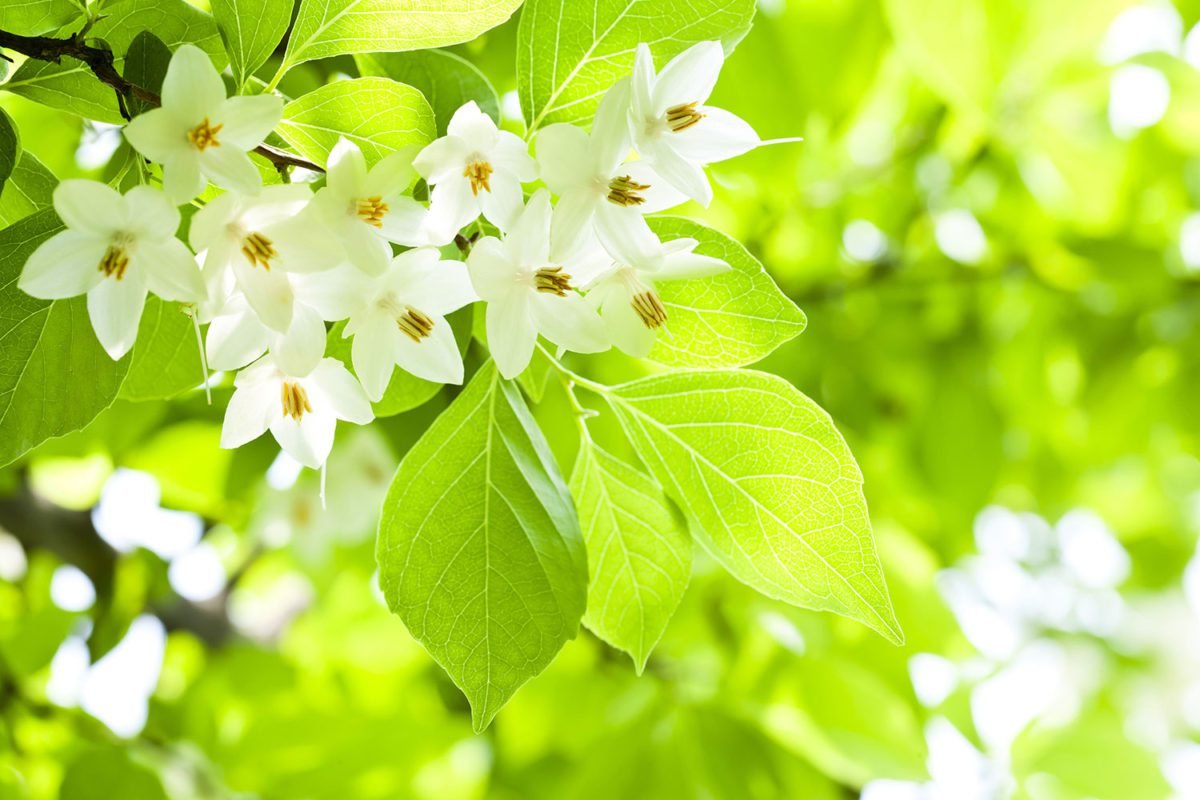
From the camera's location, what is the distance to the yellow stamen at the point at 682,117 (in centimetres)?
40

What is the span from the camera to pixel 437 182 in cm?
38

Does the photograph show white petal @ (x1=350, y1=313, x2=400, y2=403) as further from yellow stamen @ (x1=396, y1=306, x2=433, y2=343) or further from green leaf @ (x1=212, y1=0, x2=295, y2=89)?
green leaf @ (x1=212, y1=0, x2=295, y2=89)

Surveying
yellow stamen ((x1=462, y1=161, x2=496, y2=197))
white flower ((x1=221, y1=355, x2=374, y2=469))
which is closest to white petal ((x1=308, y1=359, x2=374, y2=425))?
white flower ((x1=221, y1=355, x2=374, y2=469))

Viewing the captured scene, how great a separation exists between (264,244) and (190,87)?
0.19ft

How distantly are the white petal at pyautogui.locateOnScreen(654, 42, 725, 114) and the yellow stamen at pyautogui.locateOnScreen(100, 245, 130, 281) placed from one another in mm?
205

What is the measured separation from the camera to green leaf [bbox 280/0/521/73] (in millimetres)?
410

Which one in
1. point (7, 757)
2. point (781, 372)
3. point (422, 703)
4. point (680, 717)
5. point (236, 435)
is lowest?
point (422, 703)

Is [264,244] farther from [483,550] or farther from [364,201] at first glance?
[483,550]

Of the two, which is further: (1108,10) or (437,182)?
(1108,10)

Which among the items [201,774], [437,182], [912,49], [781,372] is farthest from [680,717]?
[437,182]

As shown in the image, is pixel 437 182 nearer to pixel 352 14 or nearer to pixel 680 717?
pixel 352 14

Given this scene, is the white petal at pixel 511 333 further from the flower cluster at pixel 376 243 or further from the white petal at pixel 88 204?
the white petal at pixel 88 204

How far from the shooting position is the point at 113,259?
14.1 inches

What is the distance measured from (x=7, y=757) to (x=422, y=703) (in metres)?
0.49
